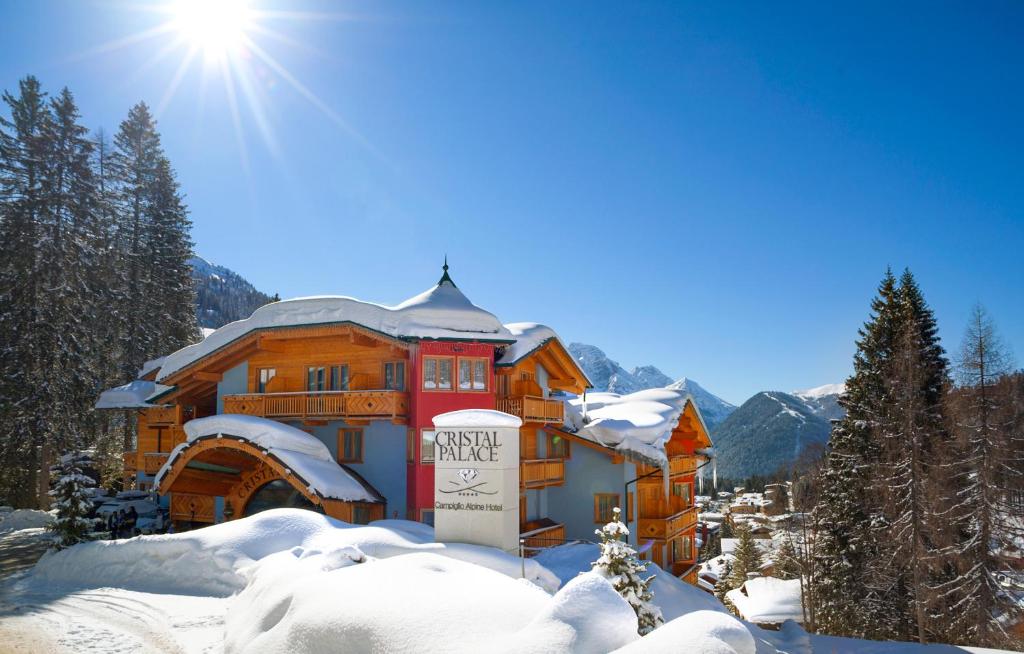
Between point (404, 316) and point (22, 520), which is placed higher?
point (404, 316)

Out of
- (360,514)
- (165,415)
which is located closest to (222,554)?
(360,514)

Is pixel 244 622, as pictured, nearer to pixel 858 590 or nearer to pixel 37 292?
pixel 858 590

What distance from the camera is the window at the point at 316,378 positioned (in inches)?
1030

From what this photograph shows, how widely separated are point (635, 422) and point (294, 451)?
14245 millimetres

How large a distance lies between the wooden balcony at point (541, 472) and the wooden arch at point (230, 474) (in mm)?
5510

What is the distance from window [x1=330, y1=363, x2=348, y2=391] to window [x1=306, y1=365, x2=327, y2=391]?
1.30 ft

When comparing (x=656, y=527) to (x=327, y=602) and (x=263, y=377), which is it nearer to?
(x=263, y=377)

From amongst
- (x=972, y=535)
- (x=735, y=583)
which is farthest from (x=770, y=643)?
(x=735, y=583)

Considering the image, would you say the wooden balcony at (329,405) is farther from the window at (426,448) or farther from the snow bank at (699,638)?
the snow bank at (699,638)

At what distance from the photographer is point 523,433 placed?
27.4 metres

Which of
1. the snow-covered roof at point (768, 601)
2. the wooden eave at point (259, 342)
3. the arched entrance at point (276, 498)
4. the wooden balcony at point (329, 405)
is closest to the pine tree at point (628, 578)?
the wooden balcony at point (329, 405)

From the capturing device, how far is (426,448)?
23672 mm

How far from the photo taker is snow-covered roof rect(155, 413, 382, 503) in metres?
21.0

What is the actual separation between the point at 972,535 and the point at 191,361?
102 feet
